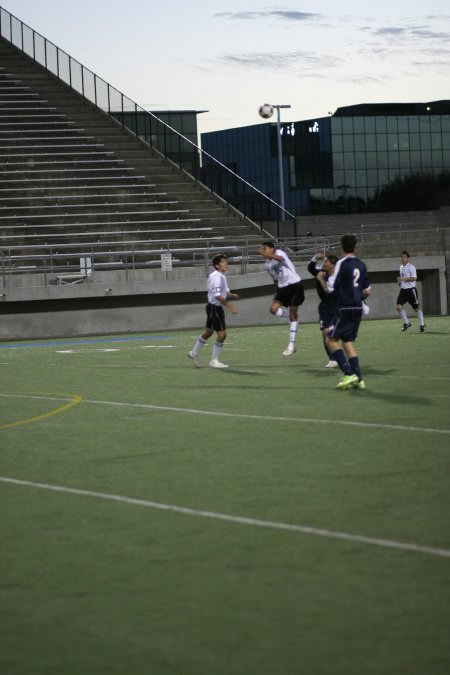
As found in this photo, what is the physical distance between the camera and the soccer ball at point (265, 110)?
162ft

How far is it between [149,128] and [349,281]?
33122mm

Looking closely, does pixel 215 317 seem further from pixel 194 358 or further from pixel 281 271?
pixel 281 271

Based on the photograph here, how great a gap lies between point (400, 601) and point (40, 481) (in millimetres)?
4098

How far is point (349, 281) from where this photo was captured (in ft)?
48.0

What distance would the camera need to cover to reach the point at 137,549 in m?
6.55

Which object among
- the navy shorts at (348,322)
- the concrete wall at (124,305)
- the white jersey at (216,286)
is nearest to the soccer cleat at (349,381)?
the navy shorts at (348,322)

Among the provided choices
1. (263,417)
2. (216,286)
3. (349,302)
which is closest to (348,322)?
(349,302)

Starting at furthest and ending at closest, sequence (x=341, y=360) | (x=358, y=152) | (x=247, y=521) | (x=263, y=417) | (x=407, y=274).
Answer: (x=358, y=152), (x=407, y=274), (x=341, y=360), (x=263, y=417), (x=247, y=521)

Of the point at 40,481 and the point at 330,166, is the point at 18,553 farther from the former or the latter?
the point at 330,166

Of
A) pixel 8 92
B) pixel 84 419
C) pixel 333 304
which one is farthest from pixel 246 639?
pixel 8 92

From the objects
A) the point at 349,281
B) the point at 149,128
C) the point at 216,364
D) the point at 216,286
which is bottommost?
the point at 216,364

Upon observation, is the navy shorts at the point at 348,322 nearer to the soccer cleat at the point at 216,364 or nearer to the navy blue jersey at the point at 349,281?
the navy blue jersey at the point at 349,281

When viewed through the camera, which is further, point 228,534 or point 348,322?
point 348,322

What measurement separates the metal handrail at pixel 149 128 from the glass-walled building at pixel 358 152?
74661 millimetres
